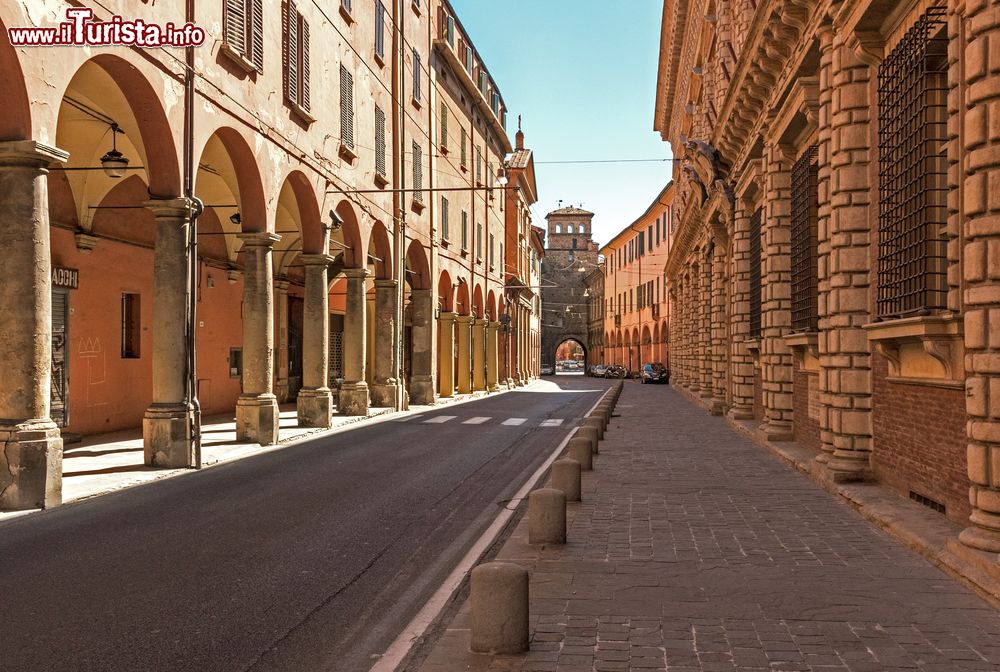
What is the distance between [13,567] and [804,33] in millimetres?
11413

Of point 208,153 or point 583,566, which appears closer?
point 583,566

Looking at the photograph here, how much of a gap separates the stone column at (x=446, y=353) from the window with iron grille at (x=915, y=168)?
2586cm

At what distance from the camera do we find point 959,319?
709 cm

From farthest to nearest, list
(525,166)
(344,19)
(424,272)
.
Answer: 1. (525,166)
2. (424,272)
3. (344,19)

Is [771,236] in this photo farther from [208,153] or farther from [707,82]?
[707,82]

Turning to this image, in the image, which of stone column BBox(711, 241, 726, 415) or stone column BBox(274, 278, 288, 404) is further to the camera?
stone column BBox(274, 278, 288, 404)

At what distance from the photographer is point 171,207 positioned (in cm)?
1304

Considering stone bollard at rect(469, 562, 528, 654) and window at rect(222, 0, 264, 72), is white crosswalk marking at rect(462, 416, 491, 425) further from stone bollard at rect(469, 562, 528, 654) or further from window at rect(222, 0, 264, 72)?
stone bollard at rect(469, 562, 528, 654)

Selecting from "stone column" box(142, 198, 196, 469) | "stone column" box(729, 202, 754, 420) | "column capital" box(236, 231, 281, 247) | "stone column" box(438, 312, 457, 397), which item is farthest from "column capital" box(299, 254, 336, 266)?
"stone column" box(438, 312, 457, 397)

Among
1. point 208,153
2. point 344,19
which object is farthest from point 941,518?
point 344,19

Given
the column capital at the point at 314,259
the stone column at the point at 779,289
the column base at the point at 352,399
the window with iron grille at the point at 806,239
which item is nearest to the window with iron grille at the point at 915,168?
the window with iron grille at the point at 806,239

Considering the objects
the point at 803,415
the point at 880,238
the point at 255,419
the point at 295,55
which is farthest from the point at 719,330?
the point at 880,238

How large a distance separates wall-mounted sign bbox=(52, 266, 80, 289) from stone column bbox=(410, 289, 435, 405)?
14.5m

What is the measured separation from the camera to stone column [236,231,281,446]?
16.3 m
